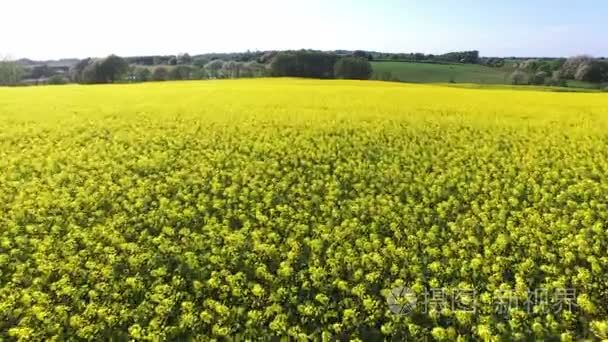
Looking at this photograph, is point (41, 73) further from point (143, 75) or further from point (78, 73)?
point (143, 75)

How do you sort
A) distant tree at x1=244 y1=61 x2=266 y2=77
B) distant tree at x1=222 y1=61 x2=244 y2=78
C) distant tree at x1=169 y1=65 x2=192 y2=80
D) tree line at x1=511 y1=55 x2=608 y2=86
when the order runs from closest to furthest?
1. tree line at x1=511 y1=55 x2=608 y2=86
2. distant tree at x1=244 y1=61 x2=266 y2=77
3. distant tree at x1=169 y1=65 x2=192 y2=80
4. distant tree at x1=222 y1=61 x2=244 y2=78

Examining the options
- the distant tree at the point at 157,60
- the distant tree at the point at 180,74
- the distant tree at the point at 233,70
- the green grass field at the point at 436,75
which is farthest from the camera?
the distant tree at the point at 157,60

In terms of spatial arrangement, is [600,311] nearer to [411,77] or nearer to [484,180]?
[484,180]

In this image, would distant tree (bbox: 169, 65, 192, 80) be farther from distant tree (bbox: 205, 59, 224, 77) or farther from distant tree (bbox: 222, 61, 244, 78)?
distant tree (bbox: 222, 61, 244, 78)

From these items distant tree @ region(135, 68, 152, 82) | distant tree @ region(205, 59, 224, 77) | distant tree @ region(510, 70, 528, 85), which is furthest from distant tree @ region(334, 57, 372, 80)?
distant tree @ region(135, 68, 152, 82)

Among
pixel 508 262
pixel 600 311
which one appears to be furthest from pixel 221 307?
pixel 600 311

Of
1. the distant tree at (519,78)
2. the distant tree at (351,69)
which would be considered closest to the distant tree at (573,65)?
the distant tree at (519,78)

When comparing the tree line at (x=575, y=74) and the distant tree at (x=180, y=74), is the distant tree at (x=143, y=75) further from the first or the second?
the tree line at (x=575, y=74)
